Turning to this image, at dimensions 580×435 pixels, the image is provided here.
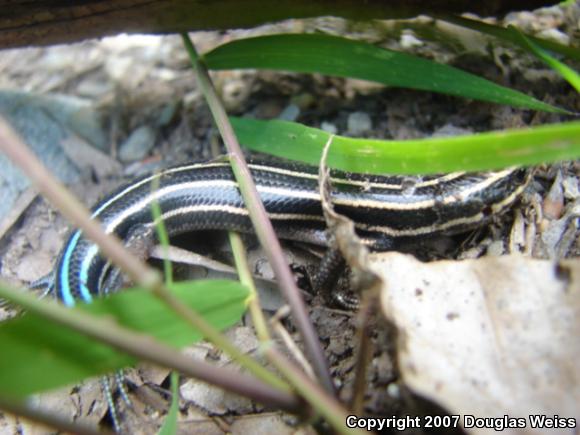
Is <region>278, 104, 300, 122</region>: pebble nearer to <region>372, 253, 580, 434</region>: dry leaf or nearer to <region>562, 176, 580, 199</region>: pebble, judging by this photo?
<region>562, 176, 580, 199</region>: pebble

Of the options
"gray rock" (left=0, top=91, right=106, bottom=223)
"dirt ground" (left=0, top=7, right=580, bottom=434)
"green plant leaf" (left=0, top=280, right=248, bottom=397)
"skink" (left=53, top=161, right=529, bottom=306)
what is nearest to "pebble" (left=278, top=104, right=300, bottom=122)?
"dirt ground" (left=0, top=7, right=580, bottom=434)

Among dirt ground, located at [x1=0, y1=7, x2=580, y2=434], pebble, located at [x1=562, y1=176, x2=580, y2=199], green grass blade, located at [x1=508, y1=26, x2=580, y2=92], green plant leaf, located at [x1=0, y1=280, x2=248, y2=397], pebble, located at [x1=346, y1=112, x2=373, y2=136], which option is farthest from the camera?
pebble, located at [x1=346, y1=112, x2=373, y2=136]

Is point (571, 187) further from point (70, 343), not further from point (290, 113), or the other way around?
point (70, 343)

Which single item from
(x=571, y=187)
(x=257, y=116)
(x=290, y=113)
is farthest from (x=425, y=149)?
(x=257, y=116)

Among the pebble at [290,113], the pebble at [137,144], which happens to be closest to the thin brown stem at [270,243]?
the pebble at [290,113]

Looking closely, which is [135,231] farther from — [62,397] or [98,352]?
[98,352]

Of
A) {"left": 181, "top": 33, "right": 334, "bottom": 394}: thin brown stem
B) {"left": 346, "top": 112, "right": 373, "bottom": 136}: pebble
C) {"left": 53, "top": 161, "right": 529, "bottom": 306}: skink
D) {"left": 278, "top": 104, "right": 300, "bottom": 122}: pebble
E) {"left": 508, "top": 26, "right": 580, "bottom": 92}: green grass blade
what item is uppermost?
{"left": 508, "top": 26, "right": 580, "bottom": 92}: green grass blade
